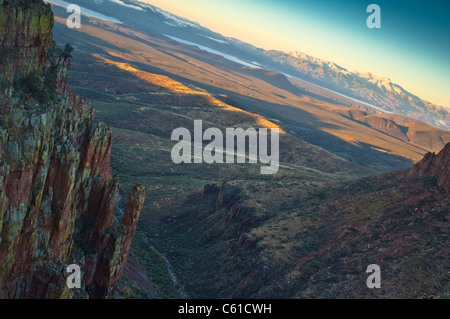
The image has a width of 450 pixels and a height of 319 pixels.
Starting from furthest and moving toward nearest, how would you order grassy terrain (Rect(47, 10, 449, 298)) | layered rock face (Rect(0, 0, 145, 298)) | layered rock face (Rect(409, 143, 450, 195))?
layered rock face (Rect(409, 143, 450, 195)), grassy terrain (Rect(47, 10, 449, 298)), layered rock face (Rect(0, 0, 145, 298))

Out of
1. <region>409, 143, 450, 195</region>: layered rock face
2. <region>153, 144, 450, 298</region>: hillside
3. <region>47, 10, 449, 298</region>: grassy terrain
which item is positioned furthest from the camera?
<region>409, 143, 450, 195</region>: layered rock face

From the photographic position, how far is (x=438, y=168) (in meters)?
51.9

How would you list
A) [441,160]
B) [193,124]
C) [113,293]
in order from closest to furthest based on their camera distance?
[113,293], [441,160], [193,124]

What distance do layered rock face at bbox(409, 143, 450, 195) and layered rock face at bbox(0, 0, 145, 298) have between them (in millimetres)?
40040

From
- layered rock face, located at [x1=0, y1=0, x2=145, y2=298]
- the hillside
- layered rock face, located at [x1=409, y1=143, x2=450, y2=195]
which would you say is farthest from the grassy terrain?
layered rock face, located at [x1=0, y1=0, x2=145, y2=298]

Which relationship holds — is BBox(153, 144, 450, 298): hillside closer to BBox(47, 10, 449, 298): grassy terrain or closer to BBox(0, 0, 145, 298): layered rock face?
BBox(47, 10, 449, 298): grassy terrain

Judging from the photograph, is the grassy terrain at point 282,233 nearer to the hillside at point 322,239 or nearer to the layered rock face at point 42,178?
the hillside at point 322,239

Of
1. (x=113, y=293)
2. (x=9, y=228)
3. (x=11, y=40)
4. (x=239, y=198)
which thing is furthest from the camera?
(x=239, y=198)

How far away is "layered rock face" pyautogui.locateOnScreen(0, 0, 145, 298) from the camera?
74.9ft

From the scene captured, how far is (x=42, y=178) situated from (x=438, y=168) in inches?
1903

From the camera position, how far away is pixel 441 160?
52.4m
